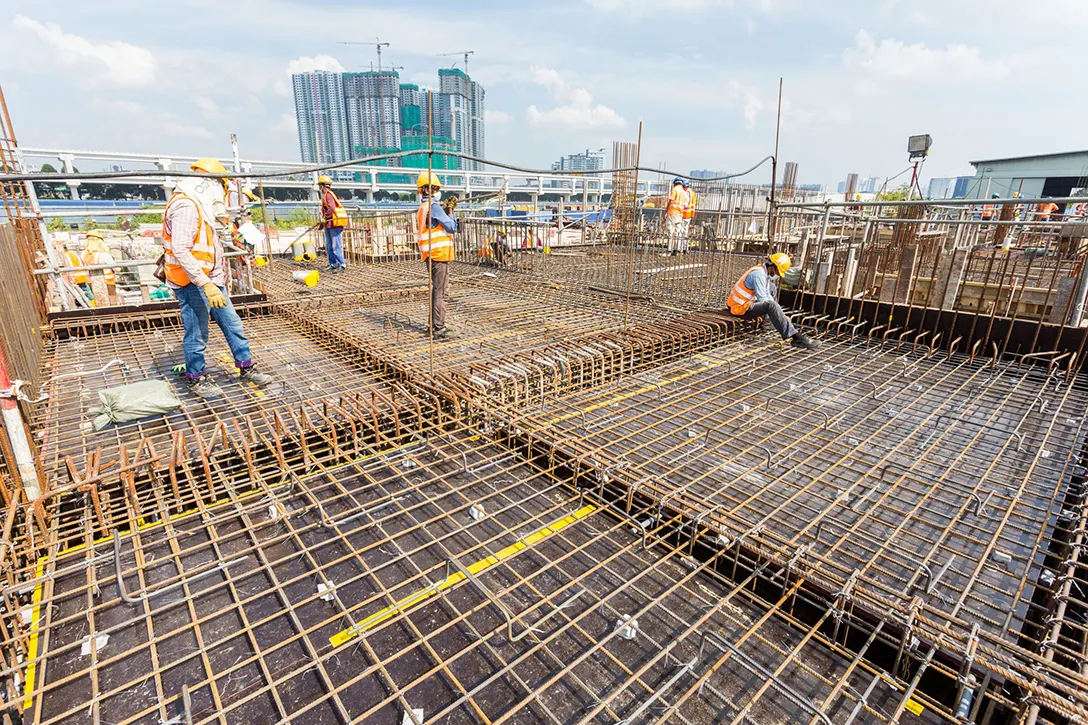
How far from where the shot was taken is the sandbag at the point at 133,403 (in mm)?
4070

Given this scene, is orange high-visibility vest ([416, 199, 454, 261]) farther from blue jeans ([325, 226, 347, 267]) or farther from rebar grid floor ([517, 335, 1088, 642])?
blue jeans ([325, 226, 347, 267])

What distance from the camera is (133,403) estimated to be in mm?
4164

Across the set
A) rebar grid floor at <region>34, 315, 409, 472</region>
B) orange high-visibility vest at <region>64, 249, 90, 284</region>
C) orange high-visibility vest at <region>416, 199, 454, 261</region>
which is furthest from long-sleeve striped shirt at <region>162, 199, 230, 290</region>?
orange high-visibility vest at <region>64, 249, 90, 284</region>

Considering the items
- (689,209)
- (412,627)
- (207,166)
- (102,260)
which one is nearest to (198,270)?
(207,166)

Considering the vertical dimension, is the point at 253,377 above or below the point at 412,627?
above

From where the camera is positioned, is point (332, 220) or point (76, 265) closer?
point (76, 265)

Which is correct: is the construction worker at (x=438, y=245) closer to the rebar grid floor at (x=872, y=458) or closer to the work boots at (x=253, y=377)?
the work boots at (x=253, y=377)

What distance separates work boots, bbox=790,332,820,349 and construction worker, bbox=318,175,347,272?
831cm

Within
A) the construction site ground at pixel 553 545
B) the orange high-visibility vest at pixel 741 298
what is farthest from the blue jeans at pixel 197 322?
the orange high-visibility vest at pixel 741 298

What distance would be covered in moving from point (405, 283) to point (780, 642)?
28.0 feet

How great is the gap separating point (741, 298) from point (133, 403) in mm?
6491

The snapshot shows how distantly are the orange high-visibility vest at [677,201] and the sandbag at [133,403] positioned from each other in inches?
425

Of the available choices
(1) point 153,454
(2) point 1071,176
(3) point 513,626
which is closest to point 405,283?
(1) point 153,454

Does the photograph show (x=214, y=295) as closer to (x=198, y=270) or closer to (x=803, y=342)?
(x=198, y=270)
